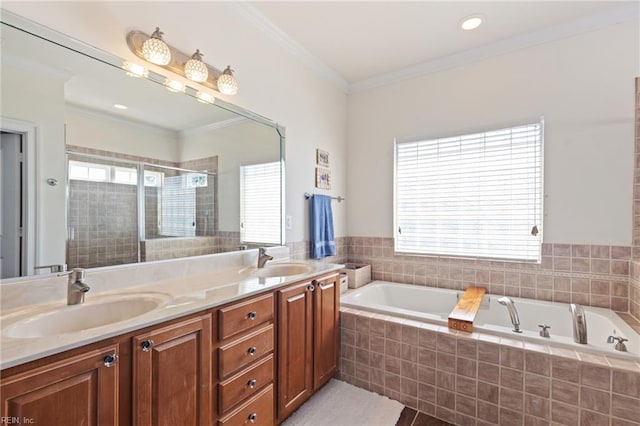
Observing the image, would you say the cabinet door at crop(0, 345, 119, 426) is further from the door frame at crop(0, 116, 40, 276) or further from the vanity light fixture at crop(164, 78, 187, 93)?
the vanity light fixture at crop(164, 78, 187, 93)

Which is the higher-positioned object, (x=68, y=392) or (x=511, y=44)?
(x=511, y=44)

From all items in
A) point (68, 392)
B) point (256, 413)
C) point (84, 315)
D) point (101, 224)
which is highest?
point (101, 224)

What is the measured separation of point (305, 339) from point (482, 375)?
1.11m

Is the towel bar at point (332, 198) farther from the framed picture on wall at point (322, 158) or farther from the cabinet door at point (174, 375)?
the cabinet door at point (174, 375)

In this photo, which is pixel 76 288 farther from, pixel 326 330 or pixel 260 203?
pixel 326 330

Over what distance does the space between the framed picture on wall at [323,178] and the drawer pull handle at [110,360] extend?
2173 millimetres

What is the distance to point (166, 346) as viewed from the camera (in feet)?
3.58

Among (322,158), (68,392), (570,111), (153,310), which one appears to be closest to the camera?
(68,392)

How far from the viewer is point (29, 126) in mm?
1188

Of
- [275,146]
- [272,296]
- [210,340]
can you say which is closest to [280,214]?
[275,146]

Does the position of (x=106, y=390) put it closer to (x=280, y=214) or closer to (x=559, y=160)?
(x=280, y=214)

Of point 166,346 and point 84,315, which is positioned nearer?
point 166,346

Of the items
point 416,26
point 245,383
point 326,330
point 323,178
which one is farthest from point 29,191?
point 416,26

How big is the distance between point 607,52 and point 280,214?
2.87 meters
